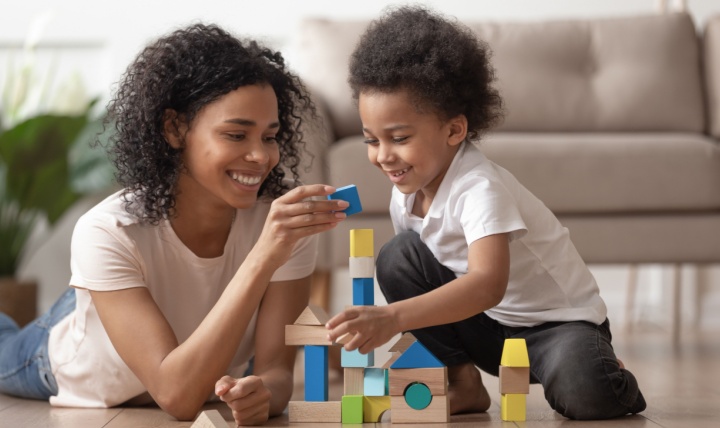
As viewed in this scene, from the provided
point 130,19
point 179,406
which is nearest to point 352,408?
point 179,406

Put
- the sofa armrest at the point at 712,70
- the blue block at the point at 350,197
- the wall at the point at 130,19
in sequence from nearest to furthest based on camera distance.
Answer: the blue block at the point at 350,197 < the sofa armrest at the point at 712,70 < the wall at the point at 130,19

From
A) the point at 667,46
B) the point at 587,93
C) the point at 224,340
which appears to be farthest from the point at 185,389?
the point at 667,46

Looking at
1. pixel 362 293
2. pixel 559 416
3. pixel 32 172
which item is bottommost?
pixel 559 416

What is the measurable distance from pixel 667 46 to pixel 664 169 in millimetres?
622

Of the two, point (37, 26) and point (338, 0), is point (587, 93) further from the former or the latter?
point (37, 26)

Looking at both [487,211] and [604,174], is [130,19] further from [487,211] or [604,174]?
[487,211]

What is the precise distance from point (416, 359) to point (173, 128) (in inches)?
21.5

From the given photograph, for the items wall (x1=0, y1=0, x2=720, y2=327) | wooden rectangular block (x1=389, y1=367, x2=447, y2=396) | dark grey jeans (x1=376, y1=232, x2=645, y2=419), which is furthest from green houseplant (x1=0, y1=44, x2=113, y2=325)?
wooden rectangular block (x1=389, y1=367, x2=447, y2=396)

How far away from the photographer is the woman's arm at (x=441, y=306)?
125 cm

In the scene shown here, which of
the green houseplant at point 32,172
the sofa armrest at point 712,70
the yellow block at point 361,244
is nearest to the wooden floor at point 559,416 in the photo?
the yellow block at point 361,244

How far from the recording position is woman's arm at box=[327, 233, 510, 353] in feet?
4.11

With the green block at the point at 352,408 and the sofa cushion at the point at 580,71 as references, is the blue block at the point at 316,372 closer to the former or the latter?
the green block at the point at 352,408

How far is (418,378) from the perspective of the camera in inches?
54.2

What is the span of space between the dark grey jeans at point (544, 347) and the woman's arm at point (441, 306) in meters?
0.18
